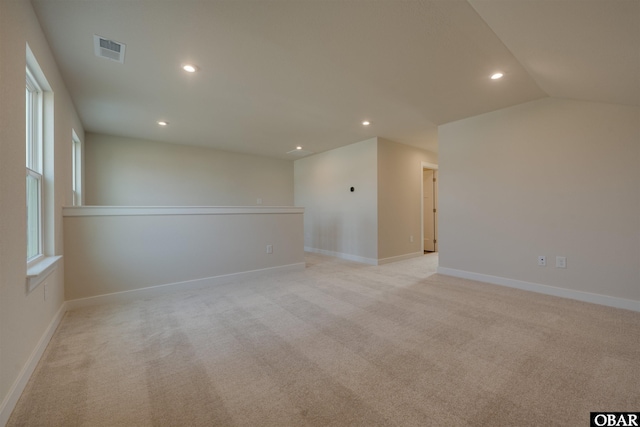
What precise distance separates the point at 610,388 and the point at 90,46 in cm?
431

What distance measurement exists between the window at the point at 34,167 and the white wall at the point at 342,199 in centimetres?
435

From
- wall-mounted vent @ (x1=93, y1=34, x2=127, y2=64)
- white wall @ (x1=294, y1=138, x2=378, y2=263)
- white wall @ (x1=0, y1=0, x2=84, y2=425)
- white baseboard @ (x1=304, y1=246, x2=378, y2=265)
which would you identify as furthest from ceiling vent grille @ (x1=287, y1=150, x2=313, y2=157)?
white wall @ (x1=0, y1=0, x2=84, y2=425)

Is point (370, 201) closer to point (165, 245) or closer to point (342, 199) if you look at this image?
point (342, 199)

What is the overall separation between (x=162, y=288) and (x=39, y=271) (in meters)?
1.60

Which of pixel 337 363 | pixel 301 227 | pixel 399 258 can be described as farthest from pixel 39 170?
pixel 399 258

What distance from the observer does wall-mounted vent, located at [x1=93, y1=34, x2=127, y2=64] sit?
2.12 meters

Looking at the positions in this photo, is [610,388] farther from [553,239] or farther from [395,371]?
[553,239]

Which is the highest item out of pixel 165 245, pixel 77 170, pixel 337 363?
pixel 77 170

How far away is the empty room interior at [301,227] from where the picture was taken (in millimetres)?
1463

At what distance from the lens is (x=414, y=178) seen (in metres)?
5.61

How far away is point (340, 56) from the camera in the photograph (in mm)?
2344

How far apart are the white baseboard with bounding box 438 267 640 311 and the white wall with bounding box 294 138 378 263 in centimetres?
152

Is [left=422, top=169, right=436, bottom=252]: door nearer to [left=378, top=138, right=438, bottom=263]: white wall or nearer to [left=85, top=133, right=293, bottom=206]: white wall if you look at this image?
[left=378, top=138, right=438, bottom=263]: white wall

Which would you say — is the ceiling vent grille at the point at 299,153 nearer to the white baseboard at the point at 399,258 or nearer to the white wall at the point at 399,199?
the white wall at the point at 399,199
